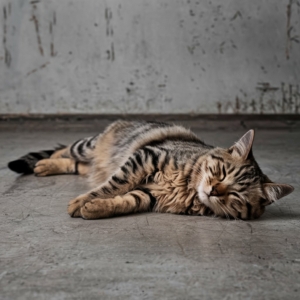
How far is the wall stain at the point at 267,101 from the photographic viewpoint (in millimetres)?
6305

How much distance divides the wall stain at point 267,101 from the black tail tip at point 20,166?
116 inches

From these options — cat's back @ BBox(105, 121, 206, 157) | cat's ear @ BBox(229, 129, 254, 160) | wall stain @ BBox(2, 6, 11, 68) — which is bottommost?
cat's back @ BBox(105, 121, 206, 157)

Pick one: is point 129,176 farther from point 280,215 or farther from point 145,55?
point 145,55

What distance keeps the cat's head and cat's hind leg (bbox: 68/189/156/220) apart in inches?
13.3

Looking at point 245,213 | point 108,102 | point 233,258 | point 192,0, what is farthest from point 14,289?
point 192,0

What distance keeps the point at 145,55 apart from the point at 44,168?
8.68ft

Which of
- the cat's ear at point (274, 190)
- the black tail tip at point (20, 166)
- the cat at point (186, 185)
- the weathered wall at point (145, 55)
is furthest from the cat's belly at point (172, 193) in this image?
the weathered wall at point (145, 55)

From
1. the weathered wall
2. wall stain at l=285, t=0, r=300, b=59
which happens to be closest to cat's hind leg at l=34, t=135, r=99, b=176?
the weathered wall

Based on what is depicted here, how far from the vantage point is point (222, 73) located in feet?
20.5

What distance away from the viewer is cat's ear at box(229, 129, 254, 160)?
3033mm

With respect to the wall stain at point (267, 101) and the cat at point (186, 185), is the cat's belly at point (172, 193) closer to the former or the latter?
the cat at point (186, 185)

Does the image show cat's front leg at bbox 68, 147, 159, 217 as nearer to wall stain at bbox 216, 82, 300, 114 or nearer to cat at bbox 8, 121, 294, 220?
cat at bbox 8, 121, 294, 220

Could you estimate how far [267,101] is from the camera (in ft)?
20.8

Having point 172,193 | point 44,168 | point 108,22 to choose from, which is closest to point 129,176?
point 172,193
